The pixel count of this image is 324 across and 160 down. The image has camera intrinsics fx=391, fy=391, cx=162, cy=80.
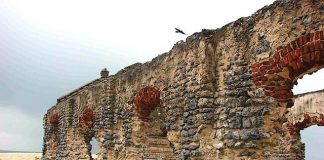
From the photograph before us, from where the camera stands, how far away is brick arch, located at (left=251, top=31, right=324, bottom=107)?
16.7 ft

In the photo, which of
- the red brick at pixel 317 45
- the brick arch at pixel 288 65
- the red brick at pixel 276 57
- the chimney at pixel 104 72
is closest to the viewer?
the red brick at pixel 317 45

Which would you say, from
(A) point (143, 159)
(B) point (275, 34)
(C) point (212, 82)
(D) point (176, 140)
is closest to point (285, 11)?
(B) point (275, 34)

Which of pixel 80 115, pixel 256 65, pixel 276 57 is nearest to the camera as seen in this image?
pixel 276 57

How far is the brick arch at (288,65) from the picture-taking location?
510 centimetres

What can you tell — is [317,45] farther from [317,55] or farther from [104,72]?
[104,72]

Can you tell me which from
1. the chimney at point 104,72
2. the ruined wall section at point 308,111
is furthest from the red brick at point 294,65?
the chimney at point 104,72

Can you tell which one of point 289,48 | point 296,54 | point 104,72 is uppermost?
point 104,72

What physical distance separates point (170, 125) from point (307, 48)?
11.7 feet

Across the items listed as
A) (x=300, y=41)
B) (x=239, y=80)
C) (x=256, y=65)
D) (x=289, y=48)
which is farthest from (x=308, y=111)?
(x=300, y=41)

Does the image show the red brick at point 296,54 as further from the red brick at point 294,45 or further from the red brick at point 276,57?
the red brick at point 276,57

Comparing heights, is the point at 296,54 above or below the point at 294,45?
below

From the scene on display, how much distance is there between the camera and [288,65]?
5.45m

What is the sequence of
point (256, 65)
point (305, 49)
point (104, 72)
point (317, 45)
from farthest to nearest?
1. point (104, 72)
2. point (256, 65)
3. point (305, 49)
4. point (317, 45)

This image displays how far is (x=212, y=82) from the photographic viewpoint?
6773mm
